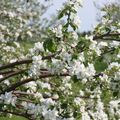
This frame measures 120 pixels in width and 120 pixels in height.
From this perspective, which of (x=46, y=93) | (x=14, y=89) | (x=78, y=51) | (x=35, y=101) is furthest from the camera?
(x=46, y=93)

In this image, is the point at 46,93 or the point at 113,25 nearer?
the point at 113,25

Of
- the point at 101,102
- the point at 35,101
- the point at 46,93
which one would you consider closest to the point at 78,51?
the point at 35,101

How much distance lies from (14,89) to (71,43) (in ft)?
3.13

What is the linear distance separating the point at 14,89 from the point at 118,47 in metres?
1.27

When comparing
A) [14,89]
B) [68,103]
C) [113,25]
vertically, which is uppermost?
[113,25]

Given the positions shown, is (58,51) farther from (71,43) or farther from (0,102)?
(0,102)

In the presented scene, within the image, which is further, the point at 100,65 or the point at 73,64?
the point at 100,65

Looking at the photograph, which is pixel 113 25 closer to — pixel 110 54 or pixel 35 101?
pixel 110 54

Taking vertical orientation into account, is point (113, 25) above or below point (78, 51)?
above

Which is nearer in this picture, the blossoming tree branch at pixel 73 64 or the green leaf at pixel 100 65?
the blossoming tree branch at pixel 73 64

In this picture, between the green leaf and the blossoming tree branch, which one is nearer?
the blossoming tree branch

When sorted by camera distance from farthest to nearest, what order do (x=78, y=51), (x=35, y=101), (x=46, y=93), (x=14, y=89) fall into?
1. (x=46, y=93)
2. (x=14, y=89)
3. (x=35, y=101)
4. (x=78, y=51)

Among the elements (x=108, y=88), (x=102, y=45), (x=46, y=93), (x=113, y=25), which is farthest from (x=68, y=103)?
(x=46, y=93)

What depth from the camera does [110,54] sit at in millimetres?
4047
